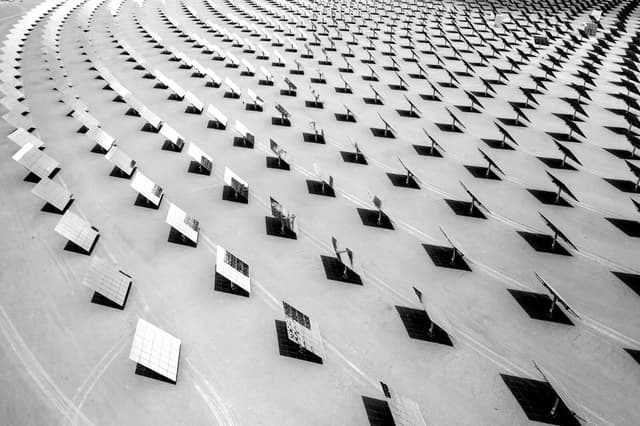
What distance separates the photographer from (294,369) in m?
6.02

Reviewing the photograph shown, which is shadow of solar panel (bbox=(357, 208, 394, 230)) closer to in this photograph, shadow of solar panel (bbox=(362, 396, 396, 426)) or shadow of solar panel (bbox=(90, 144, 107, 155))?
shadow of solar panel (bbox=(362, 396, 396, 426))

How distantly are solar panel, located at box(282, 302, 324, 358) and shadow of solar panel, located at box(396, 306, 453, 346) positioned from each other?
1.50 m

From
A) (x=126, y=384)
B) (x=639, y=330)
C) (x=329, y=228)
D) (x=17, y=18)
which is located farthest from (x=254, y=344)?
(x=17, y=18)

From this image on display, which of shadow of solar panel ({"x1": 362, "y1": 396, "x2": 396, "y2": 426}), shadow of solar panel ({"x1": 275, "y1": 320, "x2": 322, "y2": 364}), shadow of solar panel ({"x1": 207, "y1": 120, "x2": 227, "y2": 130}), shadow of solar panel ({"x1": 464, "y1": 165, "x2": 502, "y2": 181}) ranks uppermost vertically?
shadow of solar panel ({"x1": 464, "y1": 165, "x2": 502, "y2": 181})

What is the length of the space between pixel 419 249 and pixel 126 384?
5361mm

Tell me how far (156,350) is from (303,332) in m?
1.88

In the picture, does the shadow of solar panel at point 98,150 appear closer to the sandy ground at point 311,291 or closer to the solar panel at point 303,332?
the sandy ground at point 311,291

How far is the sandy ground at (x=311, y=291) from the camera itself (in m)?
5.62

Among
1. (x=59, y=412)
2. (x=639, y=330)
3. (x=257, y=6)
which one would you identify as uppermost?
(x=257, y=6)

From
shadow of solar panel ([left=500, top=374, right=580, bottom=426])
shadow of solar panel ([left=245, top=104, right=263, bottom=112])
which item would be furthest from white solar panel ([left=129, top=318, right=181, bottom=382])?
shadow of solar panel ([left=245, top=104, right=263, bottom=112])

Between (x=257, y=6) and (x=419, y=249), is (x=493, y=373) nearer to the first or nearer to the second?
(x=419, y=249)

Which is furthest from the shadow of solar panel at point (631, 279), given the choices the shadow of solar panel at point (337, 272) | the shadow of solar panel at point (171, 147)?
the shadow of solar panel at point (171, 147)

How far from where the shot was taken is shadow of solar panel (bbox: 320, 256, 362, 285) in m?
7.57

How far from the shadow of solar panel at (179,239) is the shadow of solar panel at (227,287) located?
1.14 m
